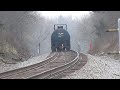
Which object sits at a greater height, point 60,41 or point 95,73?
point 60,41

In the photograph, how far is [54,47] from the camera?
29.7 metres

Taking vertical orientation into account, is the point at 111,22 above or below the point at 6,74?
above

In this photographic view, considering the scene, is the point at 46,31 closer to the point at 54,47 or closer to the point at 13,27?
the point at 13,27

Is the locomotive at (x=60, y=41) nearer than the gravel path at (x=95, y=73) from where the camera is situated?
No

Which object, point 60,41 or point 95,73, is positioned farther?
point 60,41

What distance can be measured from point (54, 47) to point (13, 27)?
7.72 m

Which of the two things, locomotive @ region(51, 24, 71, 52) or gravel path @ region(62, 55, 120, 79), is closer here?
gravel path @ region(62, 55, 120, 79)

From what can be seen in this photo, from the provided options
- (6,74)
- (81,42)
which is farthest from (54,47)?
(81,42)
